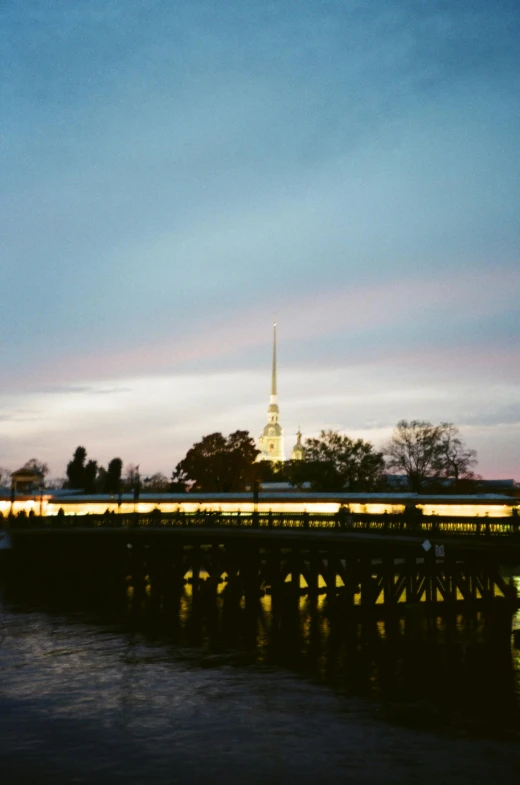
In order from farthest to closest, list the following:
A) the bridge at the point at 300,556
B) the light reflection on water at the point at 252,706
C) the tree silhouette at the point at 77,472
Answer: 1. the tree silhouette at the point at 77,472
2. the bridge at the point at 300,556
3. the light reflection on water at the point at 252,706

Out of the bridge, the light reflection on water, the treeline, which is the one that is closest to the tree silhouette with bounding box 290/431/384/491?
the treeline

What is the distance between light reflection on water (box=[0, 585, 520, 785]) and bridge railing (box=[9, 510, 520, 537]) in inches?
172

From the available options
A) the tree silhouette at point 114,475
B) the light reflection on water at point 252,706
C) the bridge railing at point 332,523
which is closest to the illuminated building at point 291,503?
the bridge railing at point 332,523

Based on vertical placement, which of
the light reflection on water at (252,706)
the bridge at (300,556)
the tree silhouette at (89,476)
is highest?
the tree silhouette at (89,476)

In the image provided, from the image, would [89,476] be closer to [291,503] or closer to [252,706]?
[291,503]

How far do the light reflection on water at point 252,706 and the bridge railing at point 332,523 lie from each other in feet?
14.4

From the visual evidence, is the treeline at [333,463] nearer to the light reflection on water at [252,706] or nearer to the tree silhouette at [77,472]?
the tree silhouette at [77,472]

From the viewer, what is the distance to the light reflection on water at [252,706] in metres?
20.6

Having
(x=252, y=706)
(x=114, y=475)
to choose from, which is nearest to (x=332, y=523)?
(x=252, y=706)

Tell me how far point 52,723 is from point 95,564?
3658 centimetres

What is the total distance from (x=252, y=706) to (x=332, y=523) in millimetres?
20115

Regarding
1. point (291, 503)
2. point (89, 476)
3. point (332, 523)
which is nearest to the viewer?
point (332, 523)

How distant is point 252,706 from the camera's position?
26.0 m

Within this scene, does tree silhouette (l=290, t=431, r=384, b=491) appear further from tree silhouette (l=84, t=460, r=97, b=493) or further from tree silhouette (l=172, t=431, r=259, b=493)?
tree silhouette (l=84, t=460, r=97, b=493)
